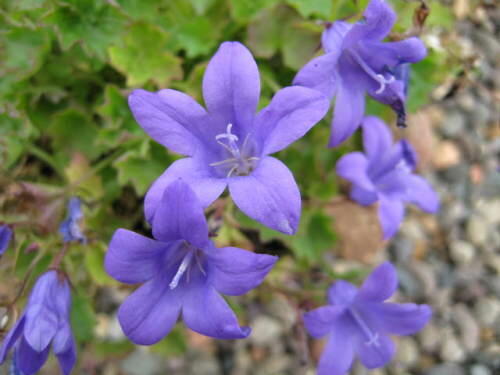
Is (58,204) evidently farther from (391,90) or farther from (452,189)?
(452,189)

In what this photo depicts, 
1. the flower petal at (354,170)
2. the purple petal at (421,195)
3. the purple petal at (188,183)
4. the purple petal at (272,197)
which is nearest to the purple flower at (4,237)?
the purple petal at (188,183)

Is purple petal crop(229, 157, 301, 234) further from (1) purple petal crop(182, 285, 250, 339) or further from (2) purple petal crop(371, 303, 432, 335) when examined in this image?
(2) purple petal crop(371, 303, 432, 335)

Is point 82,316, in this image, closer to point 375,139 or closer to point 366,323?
point 366,323

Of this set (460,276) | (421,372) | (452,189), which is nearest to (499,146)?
(452,189)

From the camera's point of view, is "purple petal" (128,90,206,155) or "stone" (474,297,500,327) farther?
"stone" (474,297,500,327)

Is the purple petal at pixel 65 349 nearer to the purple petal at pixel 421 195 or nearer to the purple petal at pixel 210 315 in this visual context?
the purple petal at pixel 210 315

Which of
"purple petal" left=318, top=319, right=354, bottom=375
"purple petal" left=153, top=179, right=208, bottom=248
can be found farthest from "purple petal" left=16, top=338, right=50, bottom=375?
"purple petal" left=318, top=319, right=354, bottom=375

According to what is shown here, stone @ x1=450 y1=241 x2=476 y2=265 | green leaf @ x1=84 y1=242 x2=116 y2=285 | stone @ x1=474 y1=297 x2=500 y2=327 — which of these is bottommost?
stone @ x1=474 y1=297 x2=500 y2=327

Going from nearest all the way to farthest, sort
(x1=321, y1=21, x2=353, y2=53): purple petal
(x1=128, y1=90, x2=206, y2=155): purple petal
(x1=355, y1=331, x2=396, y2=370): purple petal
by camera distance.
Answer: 1. (x1=128, y1=90, x2=206, y2=155): purple petal
2. (x1=321, y1=21, x2=353, y2=53): purple petal
3. (x1=355, y1=331, x2=396, y2=370): purple petal
